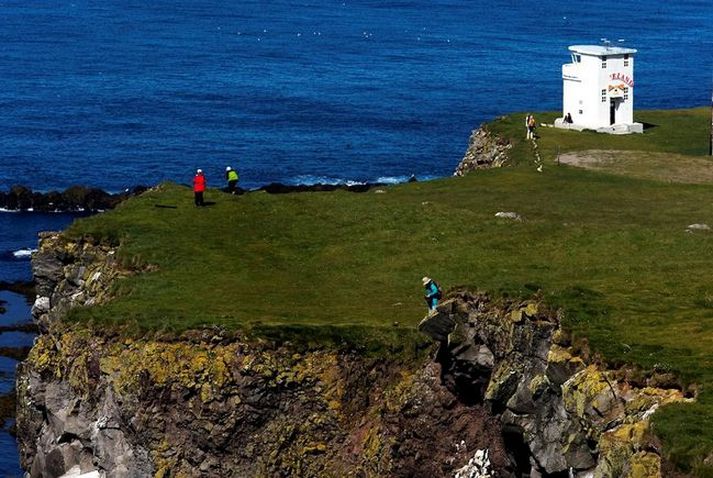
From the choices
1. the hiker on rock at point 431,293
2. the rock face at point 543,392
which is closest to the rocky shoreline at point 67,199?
the hiker on rock at point 431,293

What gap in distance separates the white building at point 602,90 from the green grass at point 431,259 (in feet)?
66.0

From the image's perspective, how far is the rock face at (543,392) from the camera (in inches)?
1497

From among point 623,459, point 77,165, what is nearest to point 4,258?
point 77,165

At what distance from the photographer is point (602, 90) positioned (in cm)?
10625

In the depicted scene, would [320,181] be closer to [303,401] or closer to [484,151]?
[484,151]

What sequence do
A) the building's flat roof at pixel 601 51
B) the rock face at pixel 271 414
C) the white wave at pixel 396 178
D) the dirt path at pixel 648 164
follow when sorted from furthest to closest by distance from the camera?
the white wave at pixel 396 178 < the building's flat roof at pixel 601 51 < the dirt path at pixel 648 164 < the rock face at pixel 271 414

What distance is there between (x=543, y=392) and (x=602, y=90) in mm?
63936

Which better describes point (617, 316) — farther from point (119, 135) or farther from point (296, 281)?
point (119, 135)

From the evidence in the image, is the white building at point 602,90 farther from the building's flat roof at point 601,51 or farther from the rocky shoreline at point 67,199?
the rocky shoreline at point 67,199

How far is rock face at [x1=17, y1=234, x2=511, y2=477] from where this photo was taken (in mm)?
52688

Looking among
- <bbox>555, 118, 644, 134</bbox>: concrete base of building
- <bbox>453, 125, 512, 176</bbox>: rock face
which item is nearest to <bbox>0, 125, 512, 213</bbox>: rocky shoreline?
<bbox>453, 125, 512, 176</bbox>: rock face

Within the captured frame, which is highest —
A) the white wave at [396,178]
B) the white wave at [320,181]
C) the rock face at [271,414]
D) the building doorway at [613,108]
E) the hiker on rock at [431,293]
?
the hiker on rock at [431,293]

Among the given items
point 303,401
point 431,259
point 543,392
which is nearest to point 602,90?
point 431,259

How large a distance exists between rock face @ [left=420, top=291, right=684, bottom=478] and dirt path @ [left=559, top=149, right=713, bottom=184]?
35748 millimetres
